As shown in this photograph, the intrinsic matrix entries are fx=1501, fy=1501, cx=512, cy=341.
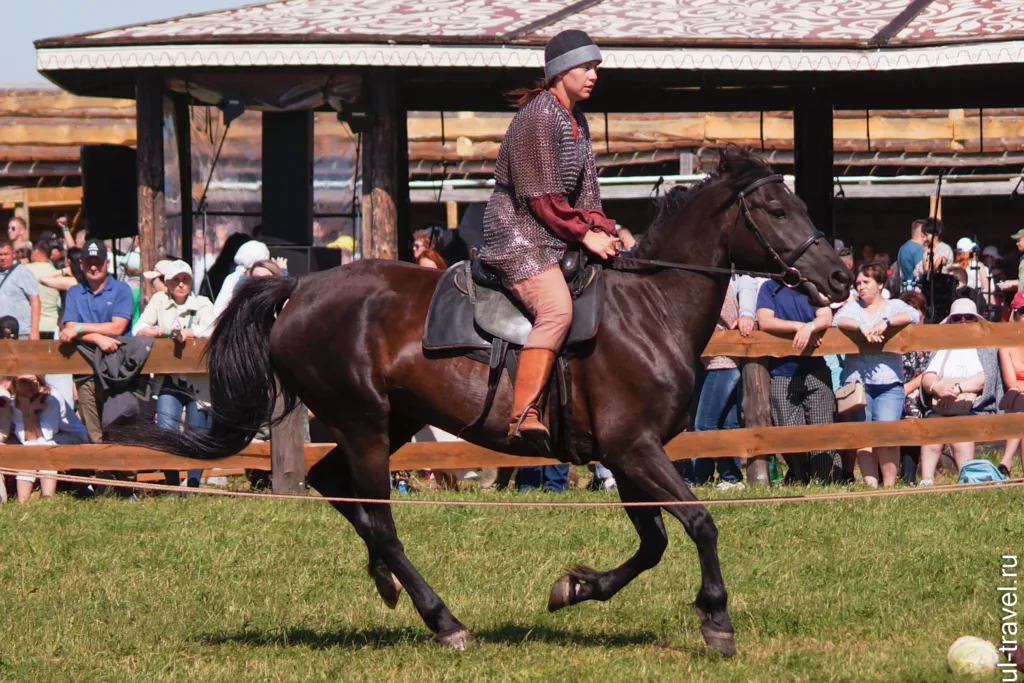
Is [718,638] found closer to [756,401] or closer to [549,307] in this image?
[549,307]

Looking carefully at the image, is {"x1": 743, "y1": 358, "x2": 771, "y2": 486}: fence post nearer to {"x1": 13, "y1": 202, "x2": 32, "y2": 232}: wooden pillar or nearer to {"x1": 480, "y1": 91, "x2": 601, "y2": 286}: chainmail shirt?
{"x1": 480, "y1": 91, "x2": 601, "y2": 286}: chainmail shirt

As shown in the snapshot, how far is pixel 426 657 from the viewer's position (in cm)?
668

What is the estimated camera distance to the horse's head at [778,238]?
6898 millimetres

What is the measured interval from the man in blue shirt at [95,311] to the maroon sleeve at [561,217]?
5.51m

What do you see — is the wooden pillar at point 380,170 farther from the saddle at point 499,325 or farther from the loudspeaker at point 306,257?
the saddle at point 499,325

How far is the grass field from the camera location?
21.4ft

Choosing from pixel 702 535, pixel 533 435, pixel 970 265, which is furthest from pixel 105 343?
pixel 970 265

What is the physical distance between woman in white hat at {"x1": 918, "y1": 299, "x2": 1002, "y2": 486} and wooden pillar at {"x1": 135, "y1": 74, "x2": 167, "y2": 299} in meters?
6.81

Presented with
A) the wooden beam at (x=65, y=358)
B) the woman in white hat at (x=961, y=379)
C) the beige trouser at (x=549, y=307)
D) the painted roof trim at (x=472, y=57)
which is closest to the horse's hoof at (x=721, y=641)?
the beige trouser at (x=549, y=307)

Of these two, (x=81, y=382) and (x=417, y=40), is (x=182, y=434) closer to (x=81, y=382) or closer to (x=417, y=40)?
(x=81, y=382)

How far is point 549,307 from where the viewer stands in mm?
6699

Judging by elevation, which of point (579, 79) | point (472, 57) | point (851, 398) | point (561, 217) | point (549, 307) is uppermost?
point (579, 79)

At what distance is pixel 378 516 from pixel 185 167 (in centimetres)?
795

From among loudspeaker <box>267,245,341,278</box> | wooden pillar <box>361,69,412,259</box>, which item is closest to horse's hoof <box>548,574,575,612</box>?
wooden pillar <box>361,69,412,259</box>
